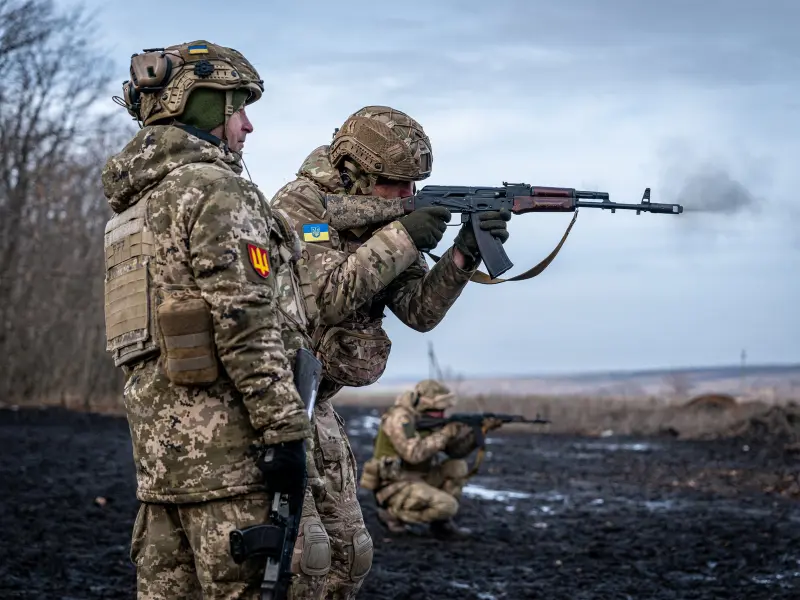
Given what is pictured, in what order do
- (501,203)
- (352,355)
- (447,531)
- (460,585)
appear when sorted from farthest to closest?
(447,531) < (460,585) < (501,203) < (352,355)

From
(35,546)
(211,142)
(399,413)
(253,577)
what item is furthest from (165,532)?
(399,413)

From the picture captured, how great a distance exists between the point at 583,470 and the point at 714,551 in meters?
7.06

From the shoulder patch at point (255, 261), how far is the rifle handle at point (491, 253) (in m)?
1.88

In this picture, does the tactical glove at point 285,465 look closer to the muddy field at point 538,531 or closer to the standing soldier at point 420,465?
the muddy field at point 538,531

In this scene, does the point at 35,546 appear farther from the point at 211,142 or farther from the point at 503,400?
the point at 503,400

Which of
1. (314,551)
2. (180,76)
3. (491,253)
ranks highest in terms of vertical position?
(180,76)

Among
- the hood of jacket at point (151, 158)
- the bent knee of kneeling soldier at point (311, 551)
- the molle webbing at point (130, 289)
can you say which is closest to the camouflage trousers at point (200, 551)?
the bent knee of kneeling soldier at point (311, 551)

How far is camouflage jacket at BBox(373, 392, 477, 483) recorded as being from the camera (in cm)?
1006

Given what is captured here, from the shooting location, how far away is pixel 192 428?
3.80m

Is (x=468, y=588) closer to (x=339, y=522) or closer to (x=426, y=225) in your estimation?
(x=339, y=522)

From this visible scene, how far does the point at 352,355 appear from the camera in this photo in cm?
541

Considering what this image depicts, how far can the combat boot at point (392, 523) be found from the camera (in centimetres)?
1025

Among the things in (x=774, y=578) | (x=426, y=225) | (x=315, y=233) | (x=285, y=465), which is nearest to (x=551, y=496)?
(x=774, y=578)

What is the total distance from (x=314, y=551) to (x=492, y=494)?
9787 mm
